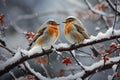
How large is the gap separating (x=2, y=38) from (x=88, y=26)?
723cm

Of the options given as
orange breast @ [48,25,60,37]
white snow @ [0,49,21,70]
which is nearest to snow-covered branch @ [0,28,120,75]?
white snow @ [0,49,21,70]

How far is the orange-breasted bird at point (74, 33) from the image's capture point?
4.66 m

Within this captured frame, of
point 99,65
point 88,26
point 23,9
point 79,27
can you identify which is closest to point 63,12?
point 88,26

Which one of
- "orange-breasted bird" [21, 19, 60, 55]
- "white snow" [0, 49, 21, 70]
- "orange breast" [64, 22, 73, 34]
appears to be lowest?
"white snow" [0, 49, 21, 70]

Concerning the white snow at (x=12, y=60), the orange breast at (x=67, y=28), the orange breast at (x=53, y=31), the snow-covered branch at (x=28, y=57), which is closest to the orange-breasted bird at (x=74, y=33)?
the orange breast at (x=67, y=28)

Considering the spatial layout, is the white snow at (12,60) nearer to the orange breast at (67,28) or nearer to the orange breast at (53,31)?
the orange breast at (53,31)

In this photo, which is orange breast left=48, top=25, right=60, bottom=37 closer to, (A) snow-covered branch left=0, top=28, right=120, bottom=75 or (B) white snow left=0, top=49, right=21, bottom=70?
(A) snow-covered branch left=0, top=28, right=120, bottom=75

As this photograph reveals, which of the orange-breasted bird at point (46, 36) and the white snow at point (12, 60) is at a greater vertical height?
the orange-breasted bird at point (46, 36)

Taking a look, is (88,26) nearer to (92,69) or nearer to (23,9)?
(23,9)

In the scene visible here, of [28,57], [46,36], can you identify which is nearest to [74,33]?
[46,36]

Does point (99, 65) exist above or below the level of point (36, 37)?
below

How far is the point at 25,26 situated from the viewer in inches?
434

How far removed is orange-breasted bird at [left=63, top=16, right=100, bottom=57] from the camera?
4.66 meters

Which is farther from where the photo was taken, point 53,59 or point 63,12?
point 63,12
